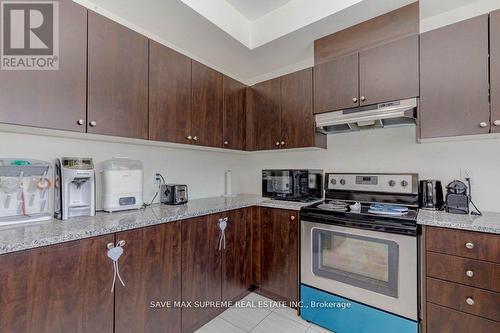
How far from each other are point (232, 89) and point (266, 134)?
0.60 metres

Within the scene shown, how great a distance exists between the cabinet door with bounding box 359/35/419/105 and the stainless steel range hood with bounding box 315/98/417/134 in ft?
0.19

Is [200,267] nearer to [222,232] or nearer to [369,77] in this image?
[222,232]

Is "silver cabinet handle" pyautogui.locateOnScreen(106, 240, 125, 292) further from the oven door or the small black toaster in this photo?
the oven door

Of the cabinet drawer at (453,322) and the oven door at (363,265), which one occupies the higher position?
the oven door at (363,265)

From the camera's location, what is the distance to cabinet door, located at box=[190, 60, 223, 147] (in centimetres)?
206

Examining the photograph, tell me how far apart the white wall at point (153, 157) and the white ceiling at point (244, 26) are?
102 cm

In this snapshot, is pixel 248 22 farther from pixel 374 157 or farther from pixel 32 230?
pixel 32 230

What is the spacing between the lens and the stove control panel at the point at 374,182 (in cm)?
185

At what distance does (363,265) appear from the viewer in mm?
1643

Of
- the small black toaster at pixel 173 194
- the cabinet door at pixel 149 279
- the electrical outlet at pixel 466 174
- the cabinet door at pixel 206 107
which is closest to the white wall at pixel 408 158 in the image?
the electrical outlet at pixel 466 174

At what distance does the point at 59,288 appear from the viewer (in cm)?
107

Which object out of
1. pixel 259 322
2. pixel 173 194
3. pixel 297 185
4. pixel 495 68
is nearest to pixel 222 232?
pixel 173 194

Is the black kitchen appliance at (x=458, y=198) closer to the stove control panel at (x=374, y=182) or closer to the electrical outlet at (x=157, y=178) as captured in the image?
the stove control panel at (x=374, y=182)

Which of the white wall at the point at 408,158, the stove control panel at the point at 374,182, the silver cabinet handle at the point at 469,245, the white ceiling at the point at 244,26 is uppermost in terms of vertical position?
the white ceiling at the point at 244,26
